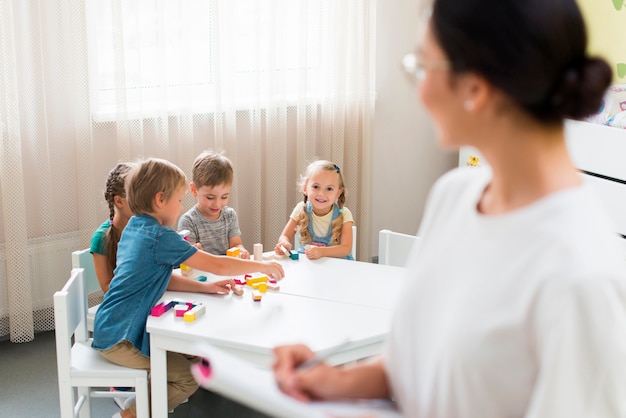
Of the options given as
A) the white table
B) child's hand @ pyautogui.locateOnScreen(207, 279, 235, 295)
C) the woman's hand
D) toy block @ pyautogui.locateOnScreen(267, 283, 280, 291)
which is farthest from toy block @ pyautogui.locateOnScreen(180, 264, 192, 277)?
the woman's hand

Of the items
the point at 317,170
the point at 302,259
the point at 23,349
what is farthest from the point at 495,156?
the point at 23,349

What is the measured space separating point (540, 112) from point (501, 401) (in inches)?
12.3

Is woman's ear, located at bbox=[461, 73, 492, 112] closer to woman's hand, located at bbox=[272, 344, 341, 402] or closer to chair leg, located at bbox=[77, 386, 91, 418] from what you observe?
A: woman's hand, located at bbox=[272, 344, 341, 402]

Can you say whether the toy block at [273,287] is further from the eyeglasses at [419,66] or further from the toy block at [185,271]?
the eyeglasses at [419,66]

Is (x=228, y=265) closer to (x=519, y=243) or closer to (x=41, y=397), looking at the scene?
(x=41, y=397)

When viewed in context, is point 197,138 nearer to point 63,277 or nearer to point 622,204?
point 63,277

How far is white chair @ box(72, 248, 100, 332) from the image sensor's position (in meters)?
2.59

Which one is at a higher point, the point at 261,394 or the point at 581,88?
the point at 581,88

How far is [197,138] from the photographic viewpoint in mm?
3688

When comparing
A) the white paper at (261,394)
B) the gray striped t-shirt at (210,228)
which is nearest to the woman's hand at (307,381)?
the white paper at (261,394)

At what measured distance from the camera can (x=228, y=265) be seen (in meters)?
2.45

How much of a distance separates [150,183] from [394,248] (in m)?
0.99

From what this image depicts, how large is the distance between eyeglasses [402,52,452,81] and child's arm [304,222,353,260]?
6.15ft

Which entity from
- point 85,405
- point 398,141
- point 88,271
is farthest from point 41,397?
point 398,141
